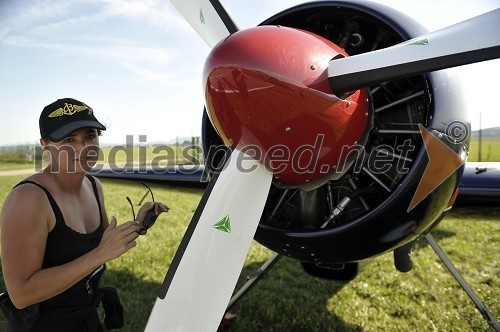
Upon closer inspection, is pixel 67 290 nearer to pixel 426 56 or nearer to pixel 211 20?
pixel 211 20

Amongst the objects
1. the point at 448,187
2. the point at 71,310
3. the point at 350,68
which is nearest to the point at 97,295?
the point at 71,310

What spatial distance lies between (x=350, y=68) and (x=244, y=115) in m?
0.52

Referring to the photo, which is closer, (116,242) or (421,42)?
(421,42)

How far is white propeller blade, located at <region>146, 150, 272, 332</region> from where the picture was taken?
5.34 feet

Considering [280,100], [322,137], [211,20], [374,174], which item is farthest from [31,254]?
[374,174]

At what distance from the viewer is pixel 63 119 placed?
6.56 ft

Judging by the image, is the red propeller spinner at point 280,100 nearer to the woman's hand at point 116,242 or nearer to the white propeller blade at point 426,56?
the white propeller blade at point 426,56

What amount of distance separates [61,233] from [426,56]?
1.95 metres

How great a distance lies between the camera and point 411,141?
2.11 m

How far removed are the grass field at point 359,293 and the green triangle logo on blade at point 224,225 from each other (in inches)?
81.4

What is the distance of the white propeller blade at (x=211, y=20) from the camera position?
2402mm

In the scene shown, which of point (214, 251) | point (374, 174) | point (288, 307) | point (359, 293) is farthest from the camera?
point (359, 293)

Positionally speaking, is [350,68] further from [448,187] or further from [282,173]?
[448,187]

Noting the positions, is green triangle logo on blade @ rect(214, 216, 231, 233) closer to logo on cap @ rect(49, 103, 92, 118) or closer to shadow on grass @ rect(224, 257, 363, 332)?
logo on cap @ rect(49, 103, 92, 118)
